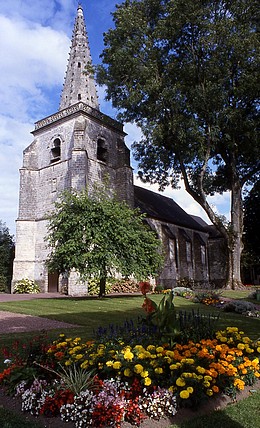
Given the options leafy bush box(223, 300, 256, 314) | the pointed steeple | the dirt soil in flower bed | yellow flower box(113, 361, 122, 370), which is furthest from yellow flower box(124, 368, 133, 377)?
the pointed steeple

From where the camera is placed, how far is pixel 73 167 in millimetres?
26141

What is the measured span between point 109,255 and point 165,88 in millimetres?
10696

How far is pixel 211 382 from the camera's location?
4.32m

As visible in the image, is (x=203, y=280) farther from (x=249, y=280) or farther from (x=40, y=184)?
(x=40, y=184)

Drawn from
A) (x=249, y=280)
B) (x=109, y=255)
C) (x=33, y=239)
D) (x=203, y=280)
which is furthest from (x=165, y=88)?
(x=249, y=280)

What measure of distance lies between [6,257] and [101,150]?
43.8 feet

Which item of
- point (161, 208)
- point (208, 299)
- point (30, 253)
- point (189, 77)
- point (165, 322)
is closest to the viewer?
point (165, 322)

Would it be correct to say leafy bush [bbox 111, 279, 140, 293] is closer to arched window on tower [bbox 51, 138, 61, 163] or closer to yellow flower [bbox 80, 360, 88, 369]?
arched window on tower [bbox 51, 138, 61, 163]

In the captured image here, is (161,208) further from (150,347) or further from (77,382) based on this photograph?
(77,382)

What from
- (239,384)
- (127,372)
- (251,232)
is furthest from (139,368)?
(251,232)

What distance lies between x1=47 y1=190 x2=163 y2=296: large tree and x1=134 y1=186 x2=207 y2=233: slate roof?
12766mm

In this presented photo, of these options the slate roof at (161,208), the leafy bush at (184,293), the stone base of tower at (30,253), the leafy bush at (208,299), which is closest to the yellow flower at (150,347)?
the leafy bush at (208,299)

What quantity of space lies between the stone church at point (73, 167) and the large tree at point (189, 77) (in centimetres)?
481

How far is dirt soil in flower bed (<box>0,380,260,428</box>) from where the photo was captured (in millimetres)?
3635
